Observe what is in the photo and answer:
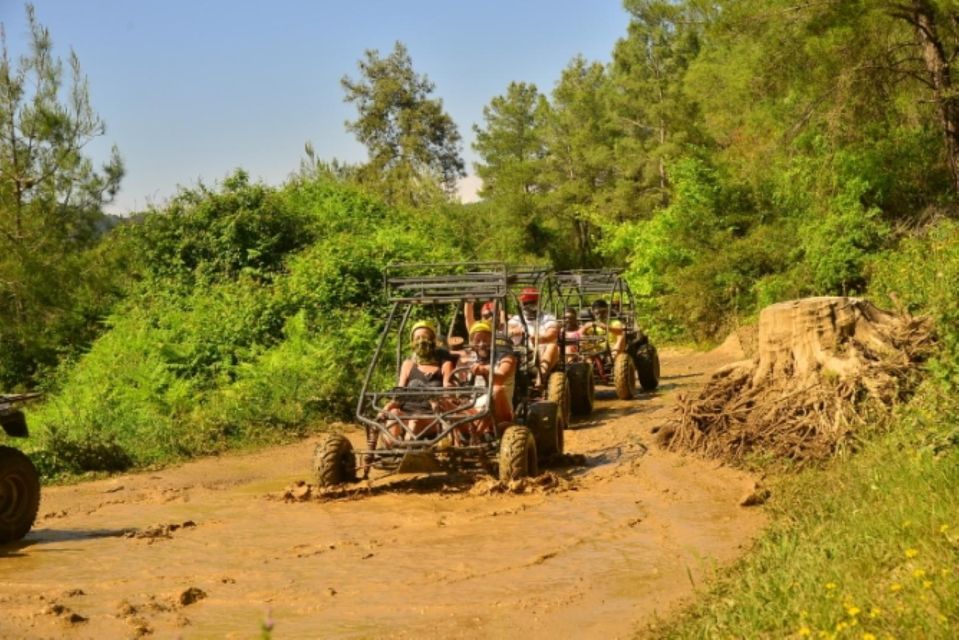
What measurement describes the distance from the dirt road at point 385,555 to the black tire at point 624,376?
16.5 ft

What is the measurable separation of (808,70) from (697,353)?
30.6ft

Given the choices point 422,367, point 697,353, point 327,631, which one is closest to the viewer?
point 327,631

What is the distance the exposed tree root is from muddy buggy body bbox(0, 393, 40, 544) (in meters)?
6.43

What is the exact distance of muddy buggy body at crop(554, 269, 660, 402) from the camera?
681 inches

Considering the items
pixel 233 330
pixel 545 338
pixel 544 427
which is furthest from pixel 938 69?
pixel 233 330

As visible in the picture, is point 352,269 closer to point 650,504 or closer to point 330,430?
point 330,430

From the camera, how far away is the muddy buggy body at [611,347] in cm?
1730

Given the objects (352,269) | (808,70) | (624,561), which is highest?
(808,70)

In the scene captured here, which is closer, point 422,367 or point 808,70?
point 422,367

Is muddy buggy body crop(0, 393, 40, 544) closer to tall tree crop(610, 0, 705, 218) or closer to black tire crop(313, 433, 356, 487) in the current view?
black tire crop(313, 433, 356, 487)

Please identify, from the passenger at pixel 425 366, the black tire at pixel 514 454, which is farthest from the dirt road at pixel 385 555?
the passenger at pixel 425 366

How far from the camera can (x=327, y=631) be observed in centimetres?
641

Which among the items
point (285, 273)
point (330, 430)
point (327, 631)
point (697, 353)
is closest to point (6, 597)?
point (327, 631)

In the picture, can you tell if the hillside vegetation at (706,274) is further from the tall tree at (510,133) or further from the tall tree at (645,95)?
the tall tree at (510,133)
